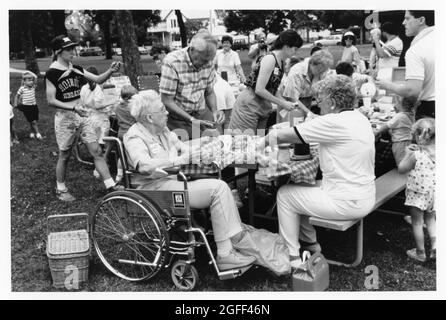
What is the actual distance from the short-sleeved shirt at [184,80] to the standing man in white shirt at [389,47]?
4.25m

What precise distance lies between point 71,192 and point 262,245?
3320 mm

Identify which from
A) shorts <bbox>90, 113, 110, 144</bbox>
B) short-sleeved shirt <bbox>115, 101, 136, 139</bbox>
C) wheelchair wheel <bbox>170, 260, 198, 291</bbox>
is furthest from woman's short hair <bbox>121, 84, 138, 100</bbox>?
wheelchair wheel <bbox>170, 260, 198, 291</bbox>

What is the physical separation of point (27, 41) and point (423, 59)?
17.2 metres

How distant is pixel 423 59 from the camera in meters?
4.13

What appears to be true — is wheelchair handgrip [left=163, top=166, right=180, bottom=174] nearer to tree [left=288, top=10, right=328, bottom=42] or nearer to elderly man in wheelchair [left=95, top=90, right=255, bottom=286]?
elderly man in wheelchair [left=95, top=90, right=255, bottom=286]

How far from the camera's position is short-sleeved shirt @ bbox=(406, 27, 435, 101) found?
161 inches

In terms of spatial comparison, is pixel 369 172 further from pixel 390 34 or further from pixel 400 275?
pixel 390 34

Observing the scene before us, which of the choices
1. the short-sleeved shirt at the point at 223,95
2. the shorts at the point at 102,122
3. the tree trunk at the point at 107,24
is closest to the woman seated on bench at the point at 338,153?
the shorts at the point at 102,122

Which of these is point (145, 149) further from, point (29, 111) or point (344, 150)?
point (29, 111)

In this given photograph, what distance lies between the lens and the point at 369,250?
4445 millimetres

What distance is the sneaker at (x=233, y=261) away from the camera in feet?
11.9

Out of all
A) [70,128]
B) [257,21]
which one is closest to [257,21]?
[257,21]

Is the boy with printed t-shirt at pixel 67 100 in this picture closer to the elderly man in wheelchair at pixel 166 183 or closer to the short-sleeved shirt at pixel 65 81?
the short-sleeved shirt at pixel 65 81
